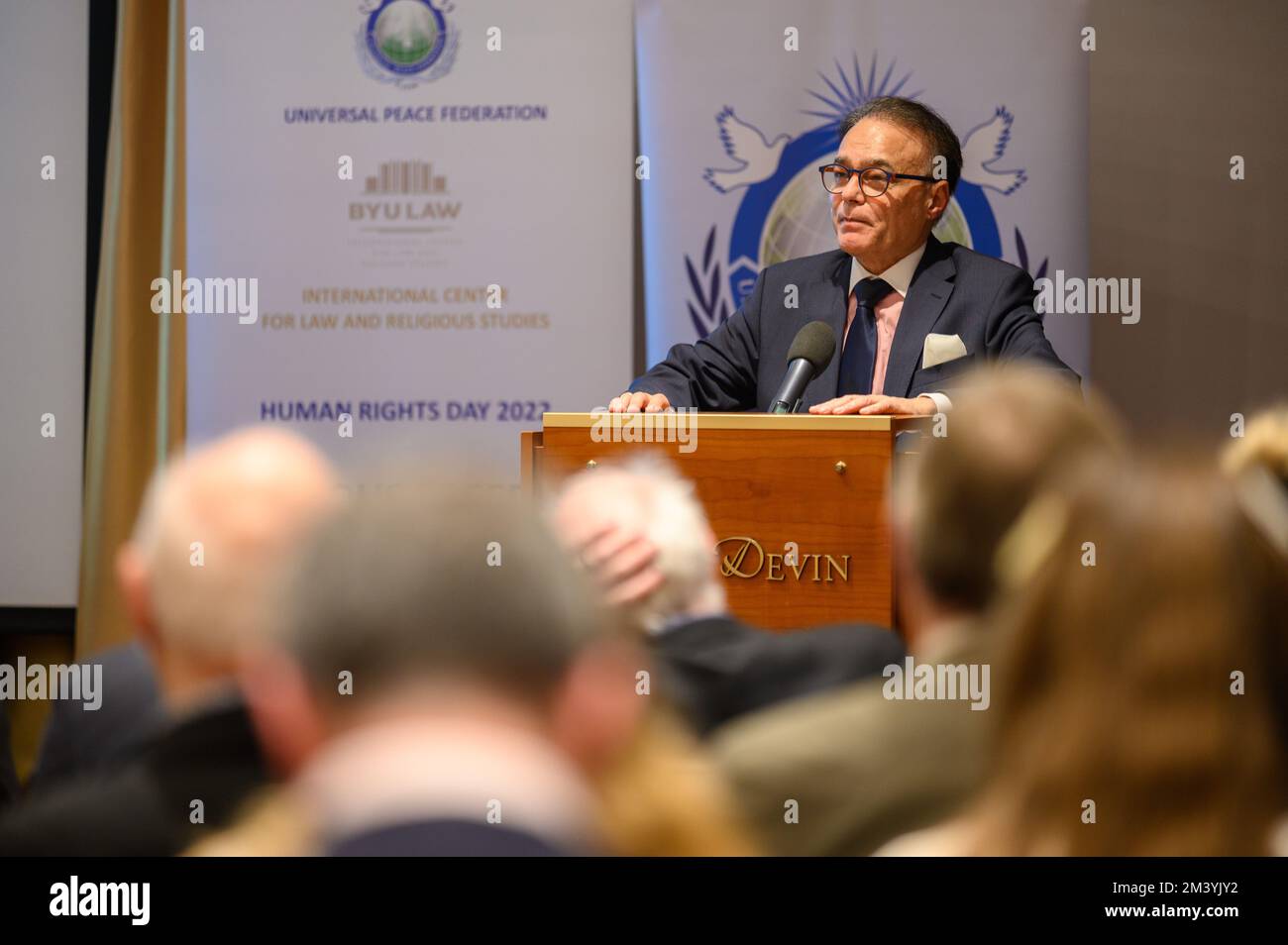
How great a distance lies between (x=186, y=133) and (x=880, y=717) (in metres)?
4.62

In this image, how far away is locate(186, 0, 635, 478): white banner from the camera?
5375mm

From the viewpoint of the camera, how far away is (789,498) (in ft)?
9.57

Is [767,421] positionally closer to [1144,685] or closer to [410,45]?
[1144,685]

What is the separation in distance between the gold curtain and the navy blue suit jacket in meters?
2.44

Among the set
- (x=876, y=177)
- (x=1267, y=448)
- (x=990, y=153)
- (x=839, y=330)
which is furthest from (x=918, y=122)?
(x=1267, y=448)

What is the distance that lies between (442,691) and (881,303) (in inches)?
131

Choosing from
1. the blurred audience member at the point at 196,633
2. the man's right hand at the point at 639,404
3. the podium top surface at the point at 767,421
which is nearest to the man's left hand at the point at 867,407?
the podium top surface at the point at 767,421

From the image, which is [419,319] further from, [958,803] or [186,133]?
[958,803]

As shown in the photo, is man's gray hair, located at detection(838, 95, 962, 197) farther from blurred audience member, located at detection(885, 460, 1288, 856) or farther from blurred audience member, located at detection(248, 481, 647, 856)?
blurred audience member, located at detection(248, 481, 647, 856)

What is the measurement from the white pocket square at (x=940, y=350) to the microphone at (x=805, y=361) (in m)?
0.53

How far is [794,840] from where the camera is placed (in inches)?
62.0

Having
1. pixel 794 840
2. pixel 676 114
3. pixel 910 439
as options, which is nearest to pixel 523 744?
pixel 794 840

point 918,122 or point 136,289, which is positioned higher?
point 918,122
